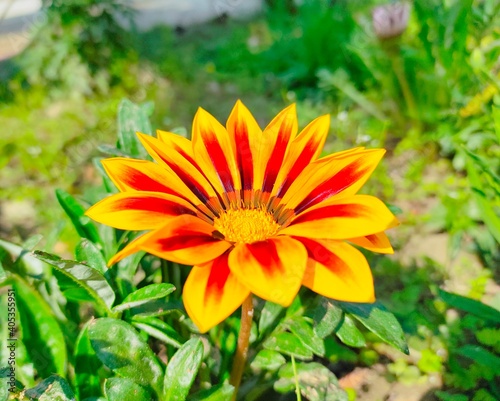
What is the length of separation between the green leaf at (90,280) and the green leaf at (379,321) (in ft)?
1.69

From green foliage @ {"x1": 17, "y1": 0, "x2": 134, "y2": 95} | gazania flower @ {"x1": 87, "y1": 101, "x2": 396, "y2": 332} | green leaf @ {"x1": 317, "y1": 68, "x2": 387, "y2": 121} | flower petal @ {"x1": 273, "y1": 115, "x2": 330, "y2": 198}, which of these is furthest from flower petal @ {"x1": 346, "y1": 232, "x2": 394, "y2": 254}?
green foliage @ {"x1": 17, "y1": 0, "x2": 134, "y2": 95}

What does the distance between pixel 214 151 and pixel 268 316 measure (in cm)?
45

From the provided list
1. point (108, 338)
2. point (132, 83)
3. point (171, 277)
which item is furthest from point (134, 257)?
point (132, 83)

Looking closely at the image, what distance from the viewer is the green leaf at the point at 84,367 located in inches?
51.0

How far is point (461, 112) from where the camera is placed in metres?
2.40

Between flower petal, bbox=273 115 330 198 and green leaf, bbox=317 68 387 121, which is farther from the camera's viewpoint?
green leaf, bbox=317 68 387 121

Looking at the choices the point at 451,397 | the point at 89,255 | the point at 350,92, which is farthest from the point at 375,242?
the point at 350,92

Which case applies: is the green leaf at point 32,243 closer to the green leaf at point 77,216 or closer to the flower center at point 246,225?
the green leaf at point 77,216

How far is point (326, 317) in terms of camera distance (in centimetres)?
120

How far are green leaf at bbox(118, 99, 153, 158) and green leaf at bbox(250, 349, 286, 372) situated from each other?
62cm

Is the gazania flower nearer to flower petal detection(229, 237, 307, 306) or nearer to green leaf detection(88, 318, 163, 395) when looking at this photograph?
flower petal detection(229, 237, 307, 306)

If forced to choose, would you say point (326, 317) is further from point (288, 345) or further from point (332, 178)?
point (332, 178)

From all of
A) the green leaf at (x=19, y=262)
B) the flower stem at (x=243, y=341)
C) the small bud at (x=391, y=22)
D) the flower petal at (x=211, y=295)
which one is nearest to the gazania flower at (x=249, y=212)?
the flower petal at (x=211, y=295)

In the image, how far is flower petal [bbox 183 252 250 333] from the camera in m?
0.87
